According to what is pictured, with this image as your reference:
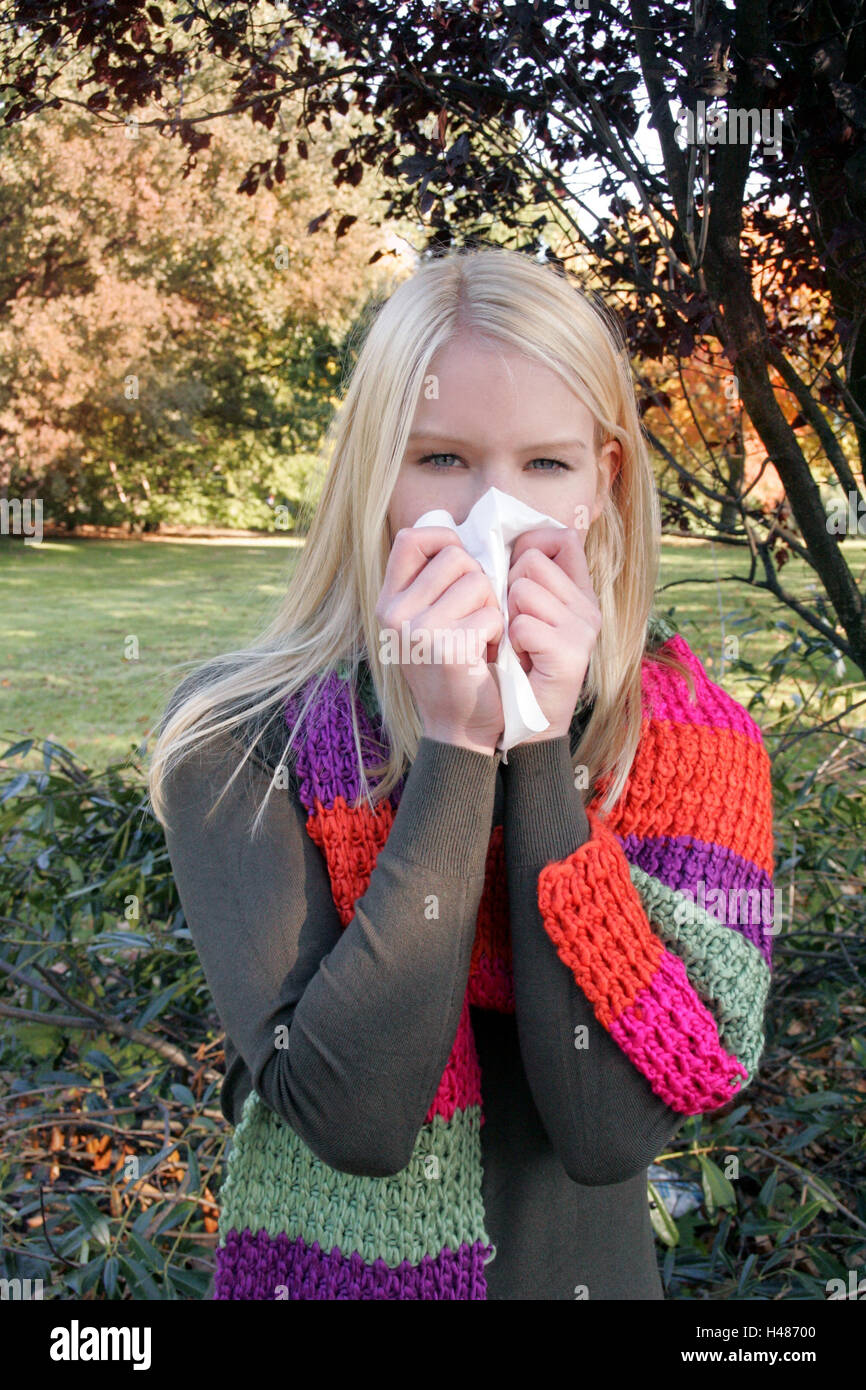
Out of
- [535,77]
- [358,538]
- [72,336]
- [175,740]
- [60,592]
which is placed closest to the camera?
[175,740]

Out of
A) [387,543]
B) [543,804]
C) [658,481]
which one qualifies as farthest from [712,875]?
[658,481]

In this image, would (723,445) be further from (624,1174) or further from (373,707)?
(624,1174)

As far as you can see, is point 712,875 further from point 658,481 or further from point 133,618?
point 133,618

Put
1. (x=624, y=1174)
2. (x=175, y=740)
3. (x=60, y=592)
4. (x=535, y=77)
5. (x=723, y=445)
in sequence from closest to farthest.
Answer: (x=624, y=1174) < (x=175, y=740) < (x=535, y=77) < (x=723, y=445) < (x=60, y=592)

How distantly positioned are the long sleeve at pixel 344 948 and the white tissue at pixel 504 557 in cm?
7

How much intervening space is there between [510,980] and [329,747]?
1.26 feet

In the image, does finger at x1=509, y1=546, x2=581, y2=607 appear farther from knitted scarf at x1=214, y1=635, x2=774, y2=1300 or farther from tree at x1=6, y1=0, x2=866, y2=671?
tree at x1=6, y1=0, x2=866, y2=671

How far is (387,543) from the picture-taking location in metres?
1.39

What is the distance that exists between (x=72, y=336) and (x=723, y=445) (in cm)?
1635

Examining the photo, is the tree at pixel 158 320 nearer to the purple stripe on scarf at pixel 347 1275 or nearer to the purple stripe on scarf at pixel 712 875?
the purple stripe on scarf at pixel 712 875

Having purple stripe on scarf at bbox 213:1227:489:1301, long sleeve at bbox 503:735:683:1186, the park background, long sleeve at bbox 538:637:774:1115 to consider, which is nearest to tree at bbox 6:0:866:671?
the park background

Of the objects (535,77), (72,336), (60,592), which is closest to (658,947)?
(535,77)

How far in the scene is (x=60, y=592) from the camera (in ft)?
49.1

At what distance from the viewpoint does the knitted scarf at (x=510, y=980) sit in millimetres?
1153
